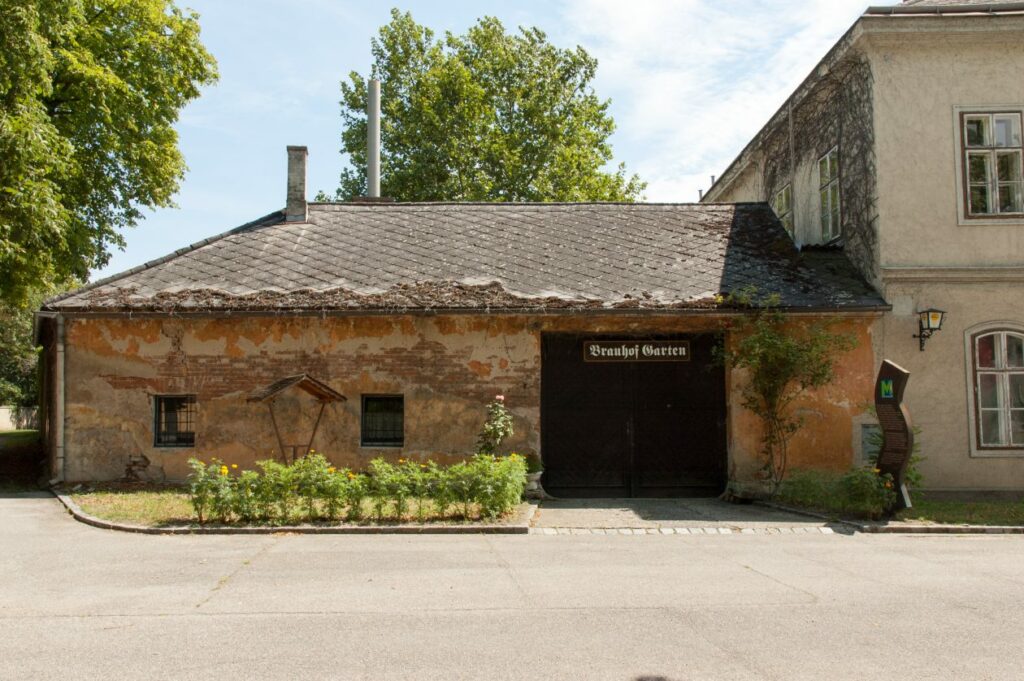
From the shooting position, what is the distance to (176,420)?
15195 millimetres

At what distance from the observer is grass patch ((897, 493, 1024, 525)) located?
40.7ft

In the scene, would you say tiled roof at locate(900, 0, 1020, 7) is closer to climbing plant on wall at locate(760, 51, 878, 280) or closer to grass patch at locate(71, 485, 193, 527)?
climbing plant on wall at locate(760, 51, 878, 280)

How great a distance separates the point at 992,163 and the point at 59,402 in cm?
1653

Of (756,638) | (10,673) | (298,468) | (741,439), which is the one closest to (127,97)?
(298,468)

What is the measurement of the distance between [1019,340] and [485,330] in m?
9.12

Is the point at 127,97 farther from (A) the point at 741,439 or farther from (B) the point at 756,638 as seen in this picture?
(B) the point at 756,638

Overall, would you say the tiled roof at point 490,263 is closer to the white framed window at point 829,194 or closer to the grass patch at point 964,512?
the white framed window at point 829,194

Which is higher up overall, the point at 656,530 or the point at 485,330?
the point at 485,330

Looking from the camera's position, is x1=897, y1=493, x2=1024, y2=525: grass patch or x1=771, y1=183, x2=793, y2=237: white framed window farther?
x1=771, y1=183, x2=793, y2=237: white framed window

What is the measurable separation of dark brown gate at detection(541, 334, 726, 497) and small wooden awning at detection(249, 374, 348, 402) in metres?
3.62

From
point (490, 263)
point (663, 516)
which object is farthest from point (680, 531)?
point (490, 263)

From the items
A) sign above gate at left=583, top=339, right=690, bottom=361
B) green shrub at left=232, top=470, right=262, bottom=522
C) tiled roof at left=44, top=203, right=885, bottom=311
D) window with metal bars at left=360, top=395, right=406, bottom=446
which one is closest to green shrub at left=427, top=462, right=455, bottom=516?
green shrub at left=232, top=470, right=262, bottom=522

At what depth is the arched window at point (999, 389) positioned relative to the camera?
49.1 ft

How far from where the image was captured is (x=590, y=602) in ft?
24.4
